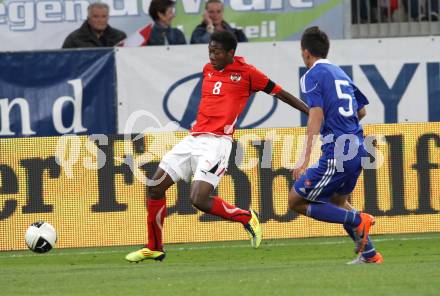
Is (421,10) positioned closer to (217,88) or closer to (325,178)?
(217,88)

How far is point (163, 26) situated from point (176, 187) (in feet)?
→ 10.0

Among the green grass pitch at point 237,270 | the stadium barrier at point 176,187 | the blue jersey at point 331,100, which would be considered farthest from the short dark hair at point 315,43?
the stadium barrier at point 176,187

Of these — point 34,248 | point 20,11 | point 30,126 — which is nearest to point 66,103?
point 30,126

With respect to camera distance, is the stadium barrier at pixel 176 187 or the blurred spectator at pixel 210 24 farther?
the blurred spectator at pixel 210 24

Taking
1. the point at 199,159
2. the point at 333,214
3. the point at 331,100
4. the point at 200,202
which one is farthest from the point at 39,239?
the point at 331,100

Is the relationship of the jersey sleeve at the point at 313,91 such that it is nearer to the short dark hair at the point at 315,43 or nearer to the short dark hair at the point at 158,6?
the short dark hair at the point at 315,43

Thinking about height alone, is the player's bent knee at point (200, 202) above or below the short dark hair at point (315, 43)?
below

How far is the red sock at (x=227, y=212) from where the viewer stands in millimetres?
11327

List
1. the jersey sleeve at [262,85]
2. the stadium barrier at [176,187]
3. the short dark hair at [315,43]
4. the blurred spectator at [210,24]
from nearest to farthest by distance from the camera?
the short dark hair at [315,43] < the jersey sleeve at [262,85] < the stadium barrier at [176,187] < the blurred spectator at [210,24]

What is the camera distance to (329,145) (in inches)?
397

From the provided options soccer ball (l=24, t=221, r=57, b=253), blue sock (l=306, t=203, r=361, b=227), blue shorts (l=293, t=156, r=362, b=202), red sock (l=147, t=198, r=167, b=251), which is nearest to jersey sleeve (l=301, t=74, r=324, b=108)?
blue shorts (l=293, t=156, r=362, b=202)

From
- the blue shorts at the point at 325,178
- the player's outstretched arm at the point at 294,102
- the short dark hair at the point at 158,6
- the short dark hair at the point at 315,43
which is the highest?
the short dark hair at the point at 158,6

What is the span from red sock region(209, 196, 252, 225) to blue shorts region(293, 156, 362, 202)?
122 centimetres

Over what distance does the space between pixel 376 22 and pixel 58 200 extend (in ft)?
20.0
